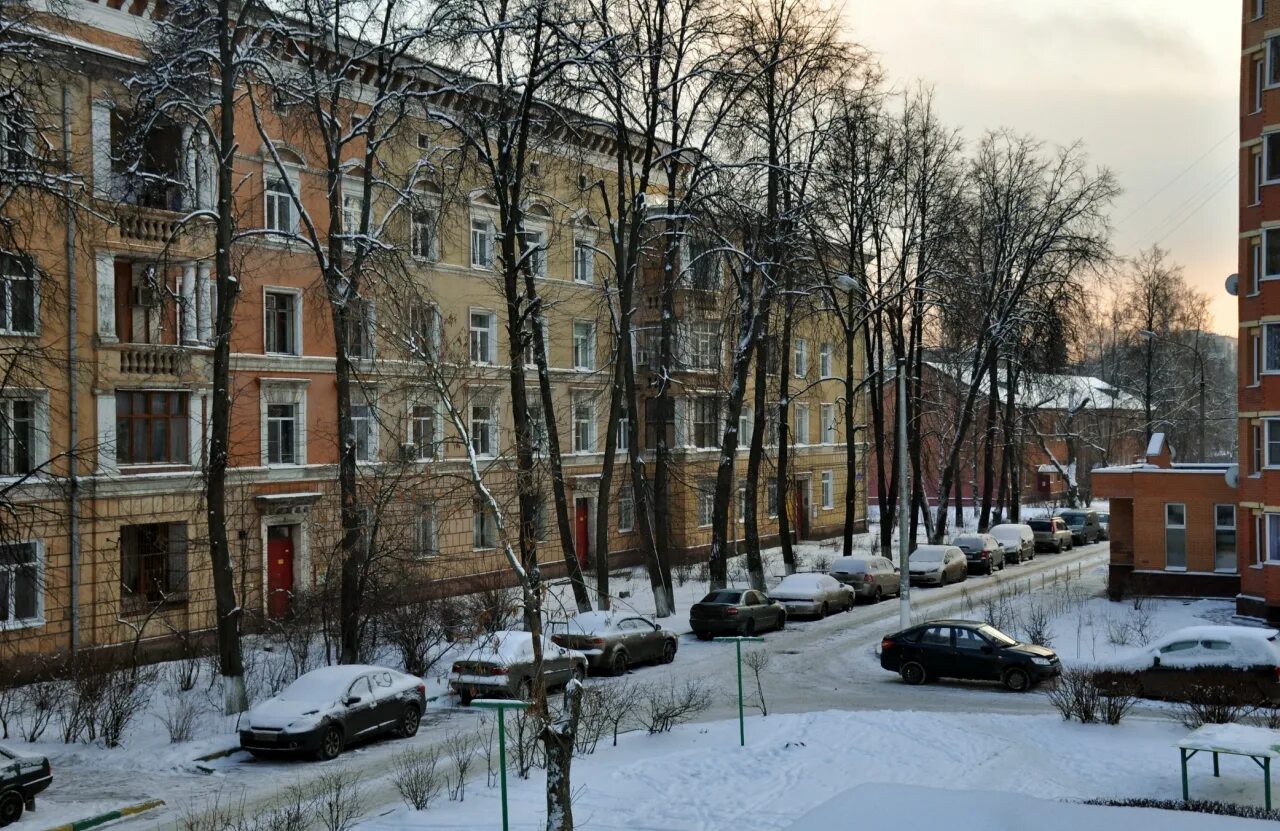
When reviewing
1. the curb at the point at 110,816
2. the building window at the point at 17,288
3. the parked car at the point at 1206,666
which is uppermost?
the building window at the point at 17,288

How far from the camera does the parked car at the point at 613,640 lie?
23125 millimetres

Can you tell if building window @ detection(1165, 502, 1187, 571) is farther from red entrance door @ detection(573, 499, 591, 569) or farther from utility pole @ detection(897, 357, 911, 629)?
red entrance door @ detection(573, 499, 591, 569)

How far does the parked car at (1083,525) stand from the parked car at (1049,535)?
11.9ft

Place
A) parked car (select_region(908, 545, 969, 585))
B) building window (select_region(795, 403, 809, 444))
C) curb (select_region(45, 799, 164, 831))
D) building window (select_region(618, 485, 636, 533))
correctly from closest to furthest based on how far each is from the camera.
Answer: curb (select_region(45, 799, 164, 831)) < parked car (select_region(908, 545, 969, 585)) < building window (select_region(618, 485, 636, 533)) < building window (select_region(795, 403, 809, 444))

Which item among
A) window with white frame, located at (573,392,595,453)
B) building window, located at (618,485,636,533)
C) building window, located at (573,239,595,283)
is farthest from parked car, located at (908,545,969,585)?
building window, located at (573,239,595,283)

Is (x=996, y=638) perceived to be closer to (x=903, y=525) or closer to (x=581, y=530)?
(x=903, y=525)

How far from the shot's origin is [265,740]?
16719mm

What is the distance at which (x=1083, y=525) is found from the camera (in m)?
56.6

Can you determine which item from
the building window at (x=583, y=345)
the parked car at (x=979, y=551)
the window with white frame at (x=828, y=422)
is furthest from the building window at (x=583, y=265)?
the window with white frame at (x=828, y=422)

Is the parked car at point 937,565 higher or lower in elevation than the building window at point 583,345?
lower

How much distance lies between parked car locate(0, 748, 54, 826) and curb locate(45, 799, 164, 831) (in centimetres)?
75

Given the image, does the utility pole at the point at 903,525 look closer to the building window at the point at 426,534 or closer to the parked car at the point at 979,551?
the building window at the point at 426,534

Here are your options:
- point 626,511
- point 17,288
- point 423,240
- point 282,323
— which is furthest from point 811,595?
point 17,288

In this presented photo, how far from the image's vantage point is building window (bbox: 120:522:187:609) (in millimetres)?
25609
